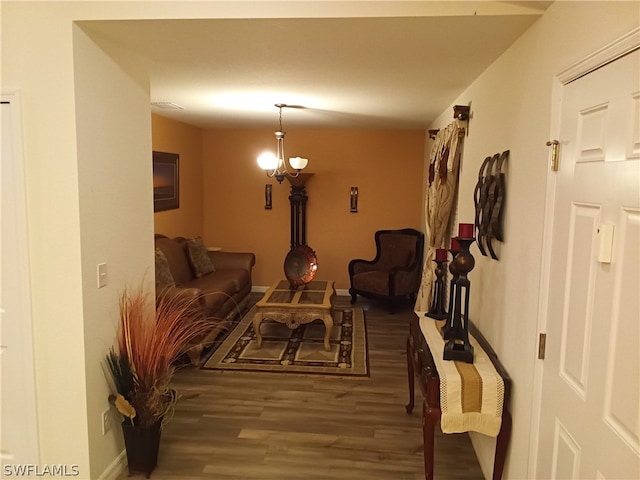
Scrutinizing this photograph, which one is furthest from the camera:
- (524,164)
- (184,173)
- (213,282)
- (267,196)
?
(267,196)

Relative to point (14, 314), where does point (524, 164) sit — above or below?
above

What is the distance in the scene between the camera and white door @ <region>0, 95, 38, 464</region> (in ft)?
7.04

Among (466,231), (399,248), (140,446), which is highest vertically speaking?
(466,231)

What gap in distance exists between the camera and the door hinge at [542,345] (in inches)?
72.4

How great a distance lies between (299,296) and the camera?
471 cm

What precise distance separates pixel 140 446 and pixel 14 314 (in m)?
0.95

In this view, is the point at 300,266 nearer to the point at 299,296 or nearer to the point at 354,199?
the point at 299,296

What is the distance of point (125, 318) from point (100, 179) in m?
0.75

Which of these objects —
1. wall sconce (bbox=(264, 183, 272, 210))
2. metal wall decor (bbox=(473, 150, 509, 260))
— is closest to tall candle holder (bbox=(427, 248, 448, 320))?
metal wall decor (bbox=(473, 150, 509, 260))

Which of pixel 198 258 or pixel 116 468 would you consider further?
pixel 198 258

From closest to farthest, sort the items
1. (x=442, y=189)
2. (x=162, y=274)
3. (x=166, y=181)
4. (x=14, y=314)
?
(x=14, y=314) → (x=442, y=189) → (x=162, y=274) → (x=166, y=181)

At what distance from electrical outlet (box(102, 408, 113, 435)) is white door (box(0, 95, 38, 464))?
309 millimetres

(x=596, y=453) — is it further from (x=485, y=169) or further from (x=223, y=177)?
(x=223, y=177)

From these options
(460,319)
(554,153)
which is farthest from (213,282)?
(554,153)
